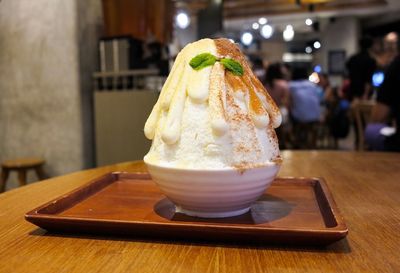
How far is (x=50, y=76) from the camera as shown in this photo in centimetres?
273

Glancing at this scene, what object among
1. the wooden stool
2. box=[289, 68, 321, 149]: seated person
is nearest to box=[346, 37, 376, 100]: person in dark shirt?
box=[289, 68, 321, 149]: seated person

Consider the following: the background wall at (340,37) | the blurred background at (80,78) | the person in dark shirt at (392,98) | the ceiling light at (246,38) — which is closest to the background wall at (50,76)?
the blurred background at (80,78)

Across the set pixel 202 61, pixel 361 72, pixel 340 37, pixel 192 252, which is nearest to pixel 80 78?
pixel 202 61

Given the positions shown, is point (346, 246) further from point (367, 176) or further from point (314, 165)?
point (314, 165)

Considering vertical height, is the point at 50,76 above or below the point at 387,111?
above

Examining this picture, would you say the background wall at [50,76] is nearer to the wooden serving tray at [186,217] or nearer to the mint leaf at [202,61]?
the wooden serving tray at [186,217]

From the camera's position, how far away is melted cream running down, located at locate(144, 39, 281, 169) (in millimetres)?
597

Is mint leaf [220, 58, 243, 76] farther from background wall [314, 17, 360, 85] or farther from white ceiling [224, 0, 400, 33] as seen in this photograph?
background wall [314, 17, 360, 85]

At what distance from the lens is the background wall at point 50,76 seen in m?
2.66

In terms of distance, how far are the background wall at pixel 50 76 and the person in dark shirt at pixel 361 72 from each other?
4.00 m

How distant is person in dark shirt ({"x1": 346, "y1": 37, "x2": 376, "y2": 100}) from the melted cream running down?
536 cm

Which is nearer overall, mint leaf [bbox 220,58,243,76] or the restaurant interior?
the restaurant interior

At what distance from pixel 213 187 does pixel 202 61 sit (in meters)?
0.21

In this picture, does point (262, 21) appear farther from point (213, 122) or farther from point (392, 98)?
point (213, 122)
